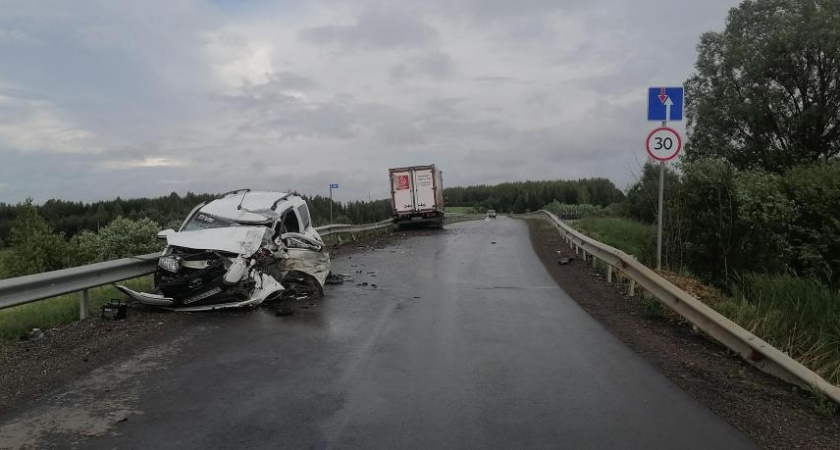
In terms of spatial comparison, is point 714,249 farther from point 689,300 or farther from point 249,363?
point 249,363

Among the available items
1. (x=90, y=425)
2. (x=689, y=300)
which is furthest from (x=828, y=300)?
(x=90, y=425)

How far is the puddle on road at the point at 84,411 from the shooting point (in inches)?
176

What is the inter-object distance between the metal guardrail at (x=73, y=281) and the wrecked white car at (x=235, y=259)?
1.13 ft

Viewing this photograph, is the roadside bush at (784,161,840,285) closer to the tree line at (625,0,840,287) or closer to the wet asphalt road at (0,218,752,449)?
the tree line at (625,0,840,287)

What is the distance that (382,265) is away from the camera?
1589 centimetres

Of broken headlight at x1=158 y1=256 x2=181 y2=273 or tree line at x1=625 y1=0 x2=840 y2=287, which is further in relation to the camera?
tree line at x1=625 y1=0 x2=840 y2=287

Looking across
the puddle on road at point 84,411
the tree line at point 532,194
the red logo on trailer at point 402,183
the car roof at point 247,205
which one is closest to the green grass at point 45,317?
the car roof at point 247,205

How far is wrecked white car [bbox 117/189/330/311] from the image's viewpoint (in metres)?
9.09

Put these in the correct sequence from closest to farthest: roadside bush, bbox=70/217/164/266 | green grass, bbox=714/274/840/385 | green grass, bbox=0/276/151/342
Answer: green grass, bbox=714/274/840/385 → green grass, bbox=0/276/151/342 → roadside bush, bbox=70/217/164/266

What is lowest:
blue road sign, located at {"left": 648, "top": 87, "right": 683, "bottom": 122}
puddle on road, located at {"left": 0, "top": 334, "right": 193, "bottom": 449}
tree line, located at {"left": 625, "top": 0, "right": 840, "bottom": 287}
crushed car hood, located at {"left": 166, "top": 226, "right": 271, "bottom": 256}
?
puddle on road, located at {"left": 0, "top": 334, "right": 193, "bottom": 449}

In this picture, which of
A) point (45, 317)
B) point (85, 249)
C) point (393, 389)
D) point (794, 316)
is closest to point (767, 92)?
point (794, 316)

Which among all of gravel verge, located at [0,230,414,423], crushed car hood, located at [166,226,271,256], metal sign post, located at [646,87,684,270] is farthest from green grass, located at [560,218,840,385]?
crushed car hood, located at [166,226,271,256]

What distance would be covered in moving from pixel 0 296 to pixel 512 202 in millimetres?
143717

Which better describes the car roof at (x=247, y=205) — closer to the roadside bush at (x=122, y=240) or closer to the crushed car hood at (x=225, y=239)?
the crushed car hood at (x=225, y=239)
